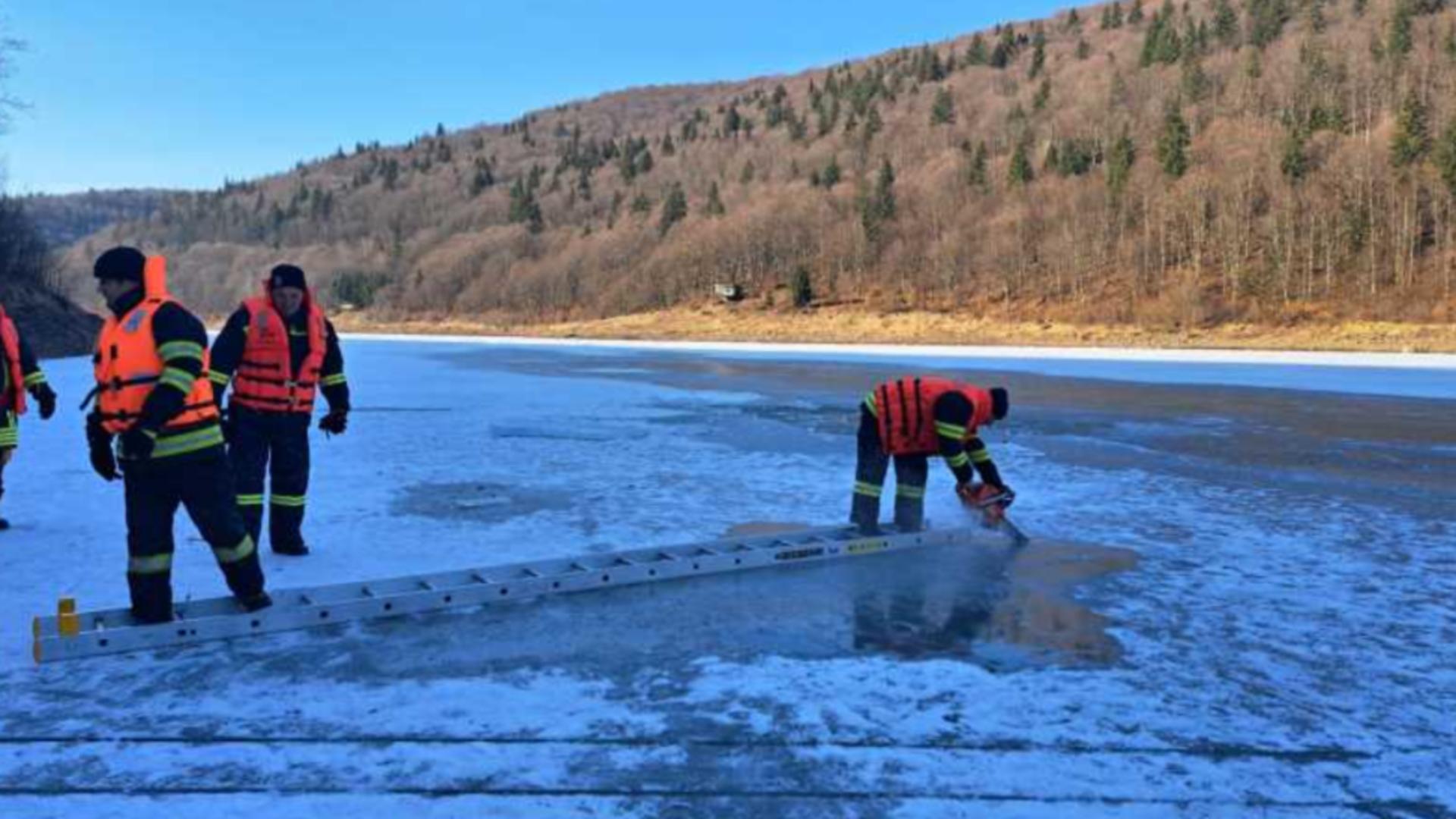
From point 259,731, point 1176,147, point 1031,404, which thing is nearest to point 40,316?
point 1031,404

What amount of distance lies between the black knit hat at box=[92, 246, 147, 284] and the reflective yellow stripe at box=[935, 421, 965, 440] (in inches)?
165

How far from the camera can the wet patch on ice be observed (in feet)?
25.2

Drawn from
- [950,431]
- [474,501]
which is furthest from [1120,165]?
[950,431]

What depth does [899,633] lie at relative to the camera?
16.1 ft

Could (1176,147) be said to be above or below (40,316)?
above

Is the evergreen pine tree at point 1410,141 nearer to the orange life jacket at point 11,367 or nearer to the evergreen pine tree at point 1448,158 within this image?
the evergreen pine tree at point 1448,158

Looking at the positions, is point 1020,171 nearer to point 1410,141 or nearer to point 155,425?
point 1410,141

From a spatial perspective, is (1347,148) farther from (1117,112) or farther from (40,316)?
(40,316)

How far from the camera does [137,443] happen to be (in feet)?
13.7

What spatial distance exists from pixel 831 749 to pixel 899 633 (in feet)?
4.79

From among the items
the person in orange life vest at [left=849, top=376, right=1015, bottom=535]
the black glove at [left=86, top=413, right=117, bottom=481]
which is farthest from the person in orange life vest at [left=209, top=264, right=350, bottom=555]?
the person in orange life vest at [left=849, top=376, right=1015, bottom=535]

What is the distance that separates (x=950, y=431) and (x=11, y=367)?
6046 mm

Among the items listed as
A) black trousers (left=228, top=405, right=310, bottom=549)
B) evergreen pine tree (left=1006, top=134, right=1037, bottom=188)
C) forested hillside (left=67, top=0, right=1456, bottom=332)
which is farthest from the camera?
evergreen pine tree (left=1006, top=134, right=1037, bottom=188)

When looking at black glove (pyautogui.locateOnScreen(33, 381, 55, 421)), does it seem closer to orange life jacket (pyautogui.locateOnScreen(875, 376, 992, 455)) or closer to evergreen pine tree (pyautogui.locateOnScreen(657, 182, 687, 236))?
orange life jacket (pyautogui.locateOnScreen(875, 376, 992, 455))
